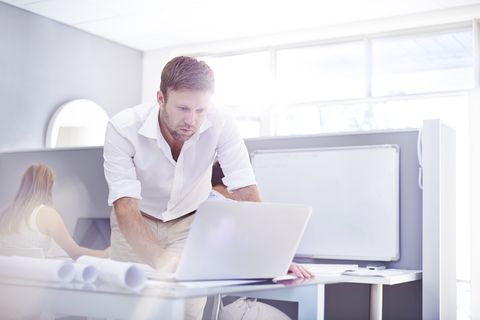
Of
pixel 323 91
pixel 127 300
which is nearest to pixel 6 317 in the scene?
pixel 127 300

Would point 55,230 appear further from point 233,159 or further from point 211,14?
point 211,14

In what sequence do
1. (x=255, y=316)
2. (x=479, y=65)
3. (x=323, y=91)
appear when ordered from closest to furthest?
(x=255, y=316) < (x=479, y=65) < (x=323, y=91)

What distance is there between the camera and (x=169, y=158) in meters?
1.67

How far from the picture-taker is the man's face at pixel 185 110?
4.70ft

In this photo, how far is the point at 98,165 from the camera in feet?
11.0

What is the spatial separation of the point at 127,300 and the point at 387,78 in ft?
14.4

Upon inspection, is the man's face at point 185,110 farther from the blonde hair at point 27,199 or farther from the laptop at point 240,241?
the blonde hair at point 27,199

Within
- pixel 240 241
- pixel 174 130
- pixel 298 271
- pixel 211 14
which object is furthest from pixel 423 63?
pixel 240 241

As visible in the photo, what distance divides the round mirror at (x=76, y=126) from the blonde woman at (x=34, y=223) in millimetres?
1731

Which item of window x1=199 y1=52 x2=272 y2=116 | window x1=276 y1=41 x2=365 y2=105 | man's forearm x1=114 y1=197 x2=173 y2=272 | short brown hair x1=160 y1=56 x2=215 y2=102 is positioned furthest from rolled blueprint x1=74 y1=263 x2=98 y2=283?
window x1=199 y1=52 x2=272 y2=116

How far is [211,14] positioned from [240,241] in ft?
13.0

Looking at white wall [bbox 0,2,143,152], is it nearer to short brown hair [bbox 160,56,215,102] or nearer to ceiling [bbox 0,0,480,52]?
ceiling [bbox 0,0,480,52]

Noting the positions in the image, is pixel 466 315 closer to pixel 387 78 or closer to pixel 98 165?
pixel 387 78

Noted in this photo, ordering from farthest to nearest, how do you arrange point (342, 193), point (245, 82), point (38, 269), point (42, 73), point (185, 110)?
1. point (245, 82)
2. point (42, 73)
3. point (342, 193)
4. point (185, 110)
5. point (38, 269)
